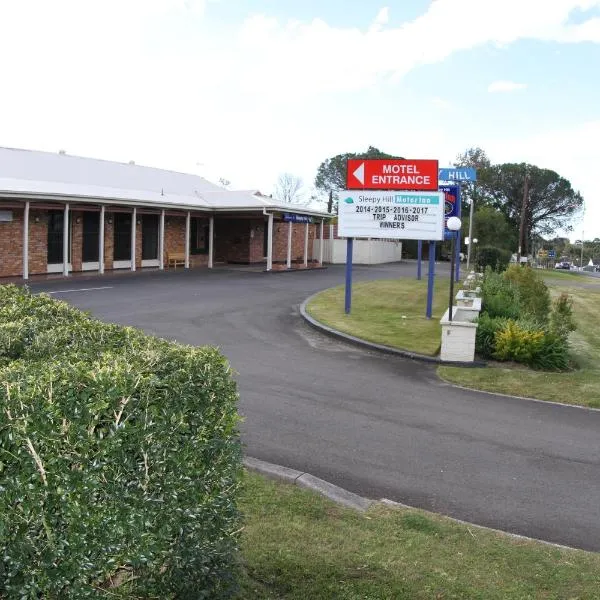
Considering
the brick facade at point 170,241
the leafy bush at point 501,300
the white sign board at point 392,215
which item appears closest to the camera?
the leafy bush at point 501,300

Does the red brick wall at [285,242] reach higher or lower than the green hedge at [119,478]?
higher

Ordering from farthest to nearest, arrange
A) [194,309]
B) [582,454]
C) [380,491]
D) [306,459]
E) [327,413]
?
[194,309] → [327,413] → [582,454] → [306,459] → [380,491]

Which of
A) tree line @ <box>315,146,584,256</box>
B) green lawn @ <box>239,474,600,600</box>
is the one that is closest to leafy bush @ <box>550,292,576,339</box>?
green lawn @ <box>239,474,600,600</box>

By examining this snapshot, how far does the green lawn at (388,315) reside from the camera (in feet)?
44.5

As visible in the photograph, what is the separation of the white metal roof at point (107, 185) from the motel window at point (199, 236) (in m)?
1.12

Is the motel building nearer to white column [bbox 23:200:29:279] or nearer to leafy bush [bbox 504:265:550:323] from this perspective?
white column [bbox 23:200:29:279]

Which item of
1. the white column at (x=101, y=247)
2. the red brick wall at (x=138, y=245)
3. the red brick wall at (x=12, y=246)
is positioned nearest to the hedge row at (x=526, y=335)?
the white column at (x=101, y=247)

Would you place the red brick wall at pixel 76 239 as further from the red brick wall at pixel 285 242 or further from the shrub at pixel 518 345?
the shrub at pixel 518 345

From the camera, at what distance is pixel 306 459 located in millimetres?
6535

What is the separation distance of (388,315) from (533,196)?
63.8 m

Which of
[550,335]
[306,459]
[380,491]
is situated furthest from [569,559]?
[550,335]

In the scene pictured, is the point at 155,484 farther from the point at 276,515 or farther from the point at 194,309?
the point at 194,309

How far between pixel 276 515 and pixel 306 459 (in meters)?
1.77

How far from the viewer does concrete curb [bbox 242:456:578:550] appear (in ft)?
16.8
